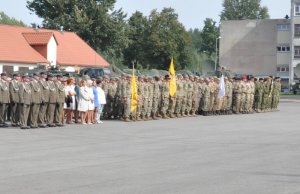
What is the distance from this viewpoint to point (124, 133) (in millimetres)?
18375

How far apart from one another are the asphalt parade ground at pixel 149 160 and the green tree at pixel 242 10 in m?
105

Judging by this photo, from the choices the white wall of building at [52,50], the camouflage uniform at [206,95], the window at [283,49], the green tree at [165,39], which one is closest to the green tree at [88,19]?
the white wall of building at [52,50]

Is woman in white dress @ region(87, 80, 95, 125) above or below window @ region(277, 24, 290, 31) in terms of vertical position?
below

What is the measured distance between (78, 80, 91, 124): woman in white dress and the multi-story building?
61562 millimetres

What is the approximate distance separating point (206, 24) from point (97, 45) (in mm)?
53567

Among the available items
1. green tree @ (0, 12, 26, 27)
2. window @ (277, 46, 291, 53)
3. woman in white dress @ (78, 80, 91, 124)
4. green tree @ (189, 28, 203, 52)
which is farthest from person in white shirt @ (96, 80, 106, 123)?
green tree @ (189, 28, 203, 52)

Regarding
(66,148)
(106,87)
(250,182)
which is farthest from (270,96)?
(250,182)

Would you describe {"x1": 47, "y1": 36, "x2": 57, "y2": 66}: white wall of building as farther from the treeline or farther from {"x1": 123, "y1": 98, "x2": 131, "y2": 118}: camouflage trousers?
{"x1": 123, "y1": 98, "x2": 131, "y2": 118}: camouflage trousers

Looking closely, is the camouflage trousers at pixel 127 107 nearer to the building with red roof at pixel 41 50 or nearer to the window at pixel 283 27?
the building with red roof at pixel 41 50

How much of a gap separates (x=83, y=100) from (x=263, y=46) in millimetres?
65903

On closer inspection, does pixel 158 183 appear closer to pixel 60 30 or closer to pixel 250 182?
pixel 250 182

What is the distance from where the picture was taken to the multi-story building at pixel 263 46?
81.4 meters

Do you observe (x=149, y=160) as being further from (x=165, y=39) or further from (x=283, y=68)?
(x=283, y=68)

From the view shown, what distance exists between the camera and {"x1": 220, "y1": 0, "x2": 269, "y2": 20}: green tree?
12369 cm
